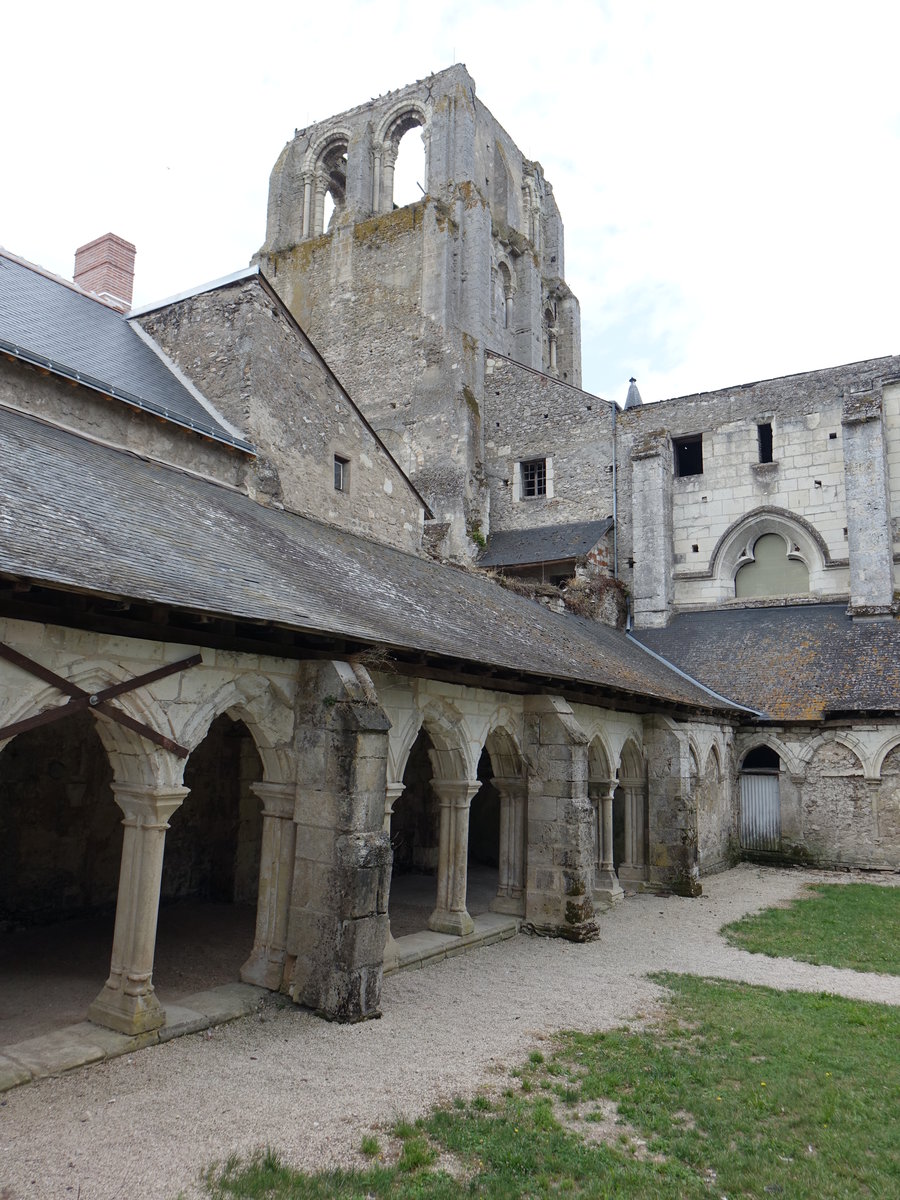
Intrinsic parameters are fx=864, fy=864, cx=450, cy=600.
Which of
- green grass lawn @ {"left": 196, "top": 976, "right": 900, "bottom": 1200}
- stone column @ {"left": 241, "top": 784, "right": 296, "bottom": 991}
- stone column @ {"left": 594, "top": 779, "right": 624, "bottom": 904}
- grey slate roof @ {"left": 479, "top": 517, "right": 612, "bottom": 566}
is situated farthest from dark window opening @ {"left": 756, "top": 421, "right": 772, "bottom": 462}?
stone column @ {"left": 241, "top": 784, "right": 296, "bottom": 991}

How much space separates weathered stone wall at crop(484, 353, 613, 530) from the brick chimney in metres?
11.0

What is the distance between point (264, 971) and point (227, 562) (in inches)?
137

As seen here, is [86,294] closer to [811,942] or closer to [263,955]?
[263,955]

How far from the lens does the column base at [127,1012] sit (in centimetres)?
595

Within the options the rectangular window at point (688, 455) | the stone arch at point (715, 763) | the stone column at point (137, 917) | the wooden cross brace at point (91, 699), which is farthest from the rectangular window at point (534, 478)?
the stone column at point (137, 917)

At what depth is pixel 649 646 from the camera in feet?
67.0

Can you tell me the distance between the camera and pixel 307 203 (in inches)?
1132

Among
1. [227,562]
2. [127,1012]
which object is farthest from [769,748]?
[127,1012]

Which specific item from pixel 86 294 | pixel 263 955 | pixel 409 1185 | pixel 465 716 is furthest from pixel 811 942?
pixel 86 294

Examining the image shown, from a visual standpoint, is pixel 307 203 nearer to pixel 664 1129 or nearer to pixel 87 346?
pixel 87 346

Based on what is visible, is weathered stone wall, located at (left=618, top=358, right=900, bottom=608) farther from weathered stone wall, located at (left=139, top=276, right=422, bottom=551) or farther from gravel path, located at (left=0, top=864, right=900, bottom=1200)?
gravel path, located at (left=0, top=864, right=900, bottom=1200)

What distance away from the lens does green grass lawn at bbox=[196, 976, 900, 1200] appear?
4305mm

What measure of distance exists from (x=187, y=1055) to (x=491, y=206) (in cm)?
2844

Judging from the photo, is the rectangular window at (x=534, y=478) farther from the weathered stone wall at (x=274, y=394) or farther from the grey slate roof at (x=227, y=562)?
the grey slate roof at (x=227, y=562)
